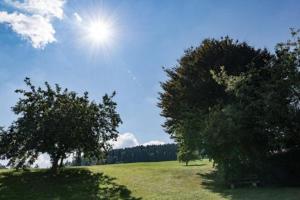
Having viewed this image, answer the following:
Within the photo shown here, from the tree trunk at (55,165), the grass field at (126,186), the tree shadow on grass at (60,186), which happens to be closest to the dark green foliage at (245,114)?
the grass field at (126,186)

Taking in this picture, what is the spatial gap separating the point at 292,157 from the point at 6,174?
21.2 m

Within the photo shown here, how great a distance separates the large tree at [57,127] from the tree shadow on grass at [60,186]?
1561 mm

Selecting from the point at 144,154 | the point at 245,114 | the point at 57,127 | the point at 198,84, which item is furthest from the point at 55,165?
the point at 144,154

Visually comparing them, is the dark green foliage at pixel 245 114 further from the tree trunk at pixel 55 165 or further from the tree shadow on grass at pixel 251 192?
the tree trunk at pixel 55 165

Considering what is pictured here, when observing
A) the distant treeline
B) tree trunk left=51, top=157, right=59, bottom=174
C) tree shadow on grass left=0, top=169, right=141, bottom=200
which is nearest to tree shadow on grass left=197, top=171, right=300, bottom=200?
tree shadow on grass left=0, top=169, right=141, bottom=200

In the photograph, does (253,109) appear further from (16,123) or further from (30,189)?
(16,123)

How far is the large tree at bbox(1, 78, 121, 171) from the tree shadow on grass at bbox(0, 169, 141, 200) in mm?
1561

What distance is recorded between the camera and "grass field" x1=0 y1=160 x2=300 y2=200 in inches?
816

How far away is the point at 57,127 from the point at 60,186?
443 centimetres

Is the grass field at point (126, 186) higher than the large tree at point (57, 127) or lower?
lower

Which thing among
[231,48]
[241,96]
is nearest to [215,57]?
[231,48]

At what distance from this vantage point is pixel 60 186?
24.2m

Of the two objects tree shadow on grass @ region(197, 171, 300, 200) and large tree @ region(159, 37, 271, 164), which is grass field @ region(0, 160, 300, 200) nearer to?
tree shadow on grass @ region(197, 171, 300, 200)

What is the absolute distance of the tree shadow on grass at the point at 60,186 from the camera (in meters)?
21.3
